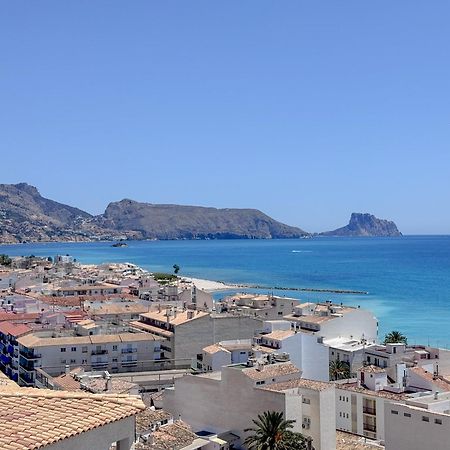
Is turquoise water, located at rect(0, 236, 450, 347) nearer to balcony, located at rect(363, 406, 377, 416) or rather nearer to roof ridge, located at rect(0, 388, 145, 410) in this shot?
balcony, located at rect(363, 406, 377, 416)

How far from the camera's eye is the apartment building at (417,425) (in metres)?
22.2

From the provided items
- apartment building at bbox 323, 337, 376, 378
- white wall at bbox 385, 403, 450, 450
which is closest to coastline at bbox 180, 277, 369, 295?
apartment building at bbox 323, 337, 376, 378

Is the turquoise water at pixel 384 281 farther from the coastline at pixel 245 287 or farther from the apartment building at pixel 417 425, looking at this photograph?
the apartment building at pixel 417 425

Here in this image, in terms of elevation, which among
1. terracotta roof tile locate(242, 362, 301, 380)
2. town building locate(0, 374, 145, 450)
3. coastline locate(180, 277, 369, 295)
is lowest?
coastline locate(180, 277, 369, 295)

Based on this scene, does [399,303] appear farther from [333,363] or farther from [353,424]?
[353,424]

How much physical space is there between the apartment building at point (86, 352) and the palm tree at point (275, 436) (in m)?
17.7

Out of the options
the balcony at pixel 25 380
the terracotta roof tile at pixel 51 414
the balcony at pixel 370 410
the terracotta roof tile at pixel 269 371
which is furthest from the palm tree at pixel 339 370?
the terracotta roof tile at pixel 51 414

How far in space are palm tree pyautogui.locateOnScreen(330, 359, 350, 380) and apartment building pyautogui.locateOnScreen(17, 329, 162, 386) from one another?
34.7ft

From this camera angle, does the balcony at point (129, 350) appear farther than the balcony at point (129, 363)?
Yes

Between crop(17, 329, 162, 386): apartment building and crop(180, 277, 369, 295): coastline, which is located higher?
crop(17, 329, 162, 386): apartment building

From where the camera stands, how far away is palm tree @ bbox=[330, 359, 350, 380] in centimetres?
4128

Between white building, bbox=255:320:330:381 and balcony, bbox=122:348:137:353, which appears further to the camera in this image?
balcony, bbox=122:348:137:353

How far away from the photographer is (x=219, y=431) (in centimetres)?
2758

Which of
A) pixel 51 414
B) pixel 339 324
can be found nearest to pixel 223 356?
pixel 339 324
